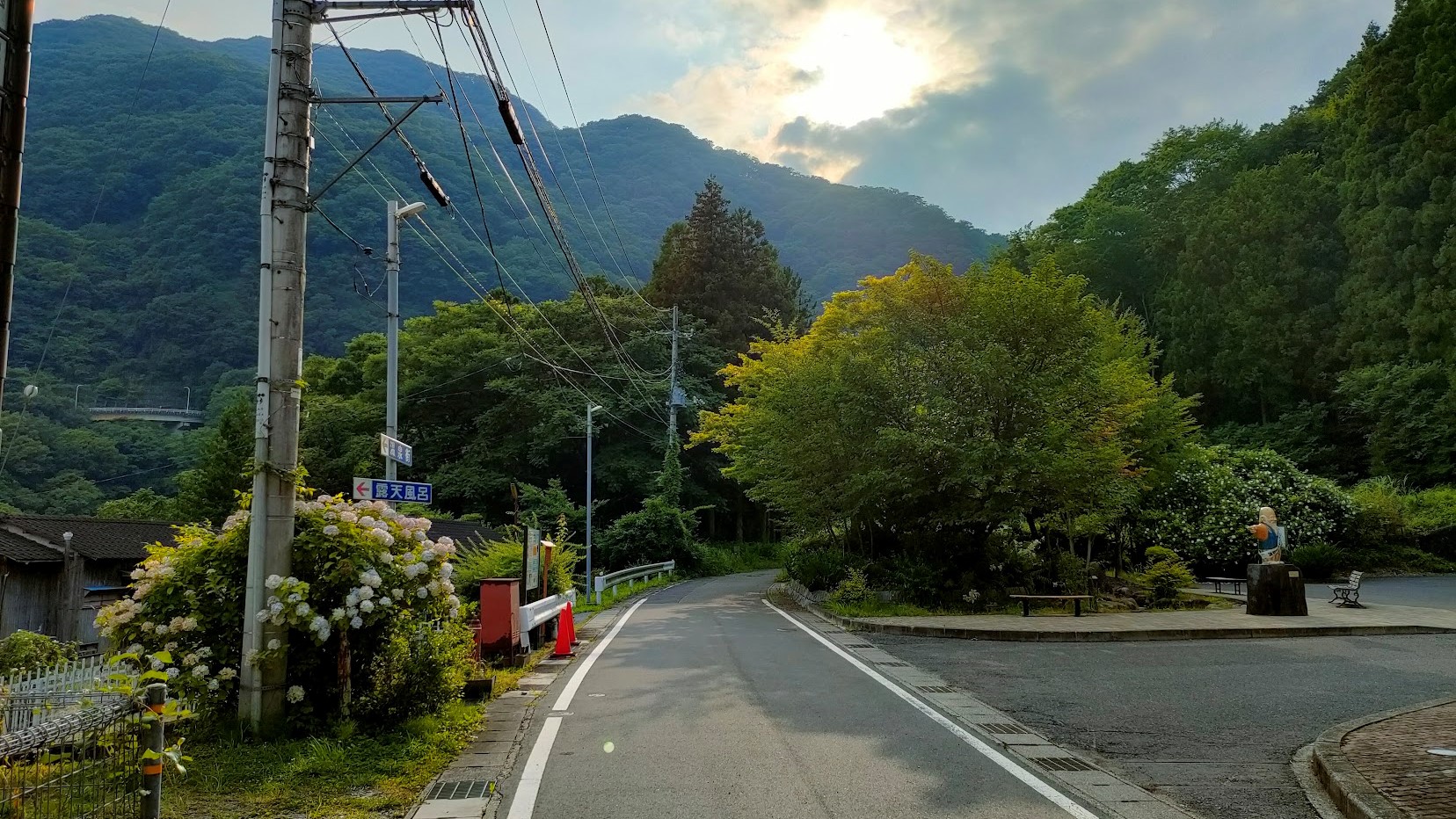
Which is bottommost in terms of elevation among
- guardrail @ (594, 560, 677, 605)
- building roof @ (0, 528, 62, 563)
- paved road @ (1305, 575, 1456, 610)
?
paved road @ (1305, 575, 1456, 610)

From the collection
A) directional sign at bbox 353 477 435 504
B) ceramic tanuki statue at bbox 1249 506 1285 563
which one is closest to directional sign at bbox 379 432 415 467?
directional sign at bbox 353 477 435 504

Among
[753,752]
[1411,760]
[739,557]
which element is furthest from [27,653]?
[739,557]

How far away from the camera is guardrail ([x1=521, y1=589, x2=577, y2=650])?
11.8 metres

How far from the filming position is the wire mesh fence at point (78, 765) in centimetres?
375

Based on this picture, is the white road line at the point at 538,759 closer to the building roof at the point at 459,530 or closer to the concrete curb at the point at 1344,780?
the concrete curb at the point at 1344,780

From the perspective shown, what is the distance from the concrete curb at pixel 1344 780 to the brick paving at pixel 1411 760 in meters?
0.05

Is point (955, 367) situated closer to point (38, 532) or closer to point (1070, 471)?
point (1070, 471)

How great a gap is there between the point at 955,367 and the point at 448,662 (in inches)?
566

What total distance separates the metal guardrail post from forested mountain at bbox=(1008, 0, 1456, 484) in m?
26.2

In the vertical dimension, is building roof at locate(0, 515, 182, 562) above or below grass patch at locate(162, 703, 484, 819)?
above

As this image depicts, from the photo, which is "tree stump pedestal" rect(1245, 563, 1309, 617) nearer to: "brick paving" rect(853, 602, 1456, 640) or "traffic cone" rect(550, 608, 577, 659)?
"brick paving" rect(853, 602, 1456, 640)

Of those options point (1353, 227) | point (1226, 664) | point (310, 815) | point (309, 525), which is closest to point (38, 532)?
point (309, 525)

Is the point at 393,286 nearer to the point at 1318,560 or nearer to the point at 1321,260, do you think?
the point at 1318,560

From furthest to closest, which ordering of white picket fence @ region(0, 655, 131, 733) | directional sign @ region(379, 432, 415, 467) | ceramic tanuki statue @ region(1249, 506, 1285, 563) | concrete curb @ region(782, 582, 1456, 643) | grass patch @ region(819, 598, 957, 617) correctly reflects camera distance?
grass patch @ region(819, 598, 957, 617) < ceramic tanuki statue @ region(1249, 506, 1285, 563) < concrete curb @ region(782, 582, 1456, 643) < directional sign @ region(379, 432, 415, 467) < white picket fence @ region(0, 655, 131, 733)
